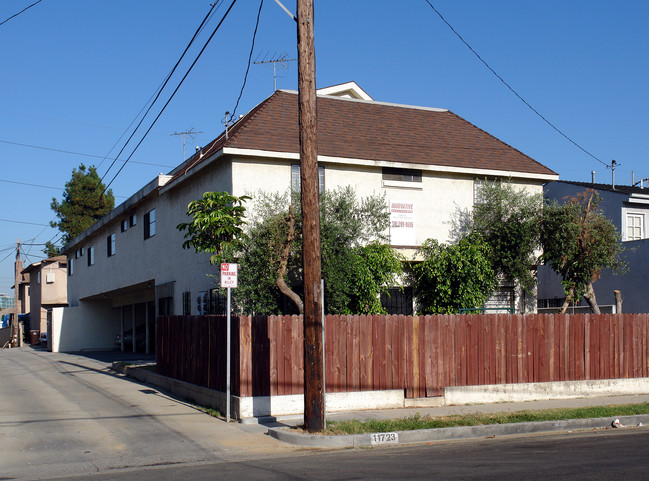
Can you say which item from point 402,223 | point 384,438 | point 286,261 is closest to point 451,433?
point 384,438

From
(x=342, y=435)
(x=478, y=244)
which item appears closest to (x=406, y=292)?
(x=478, y=244)

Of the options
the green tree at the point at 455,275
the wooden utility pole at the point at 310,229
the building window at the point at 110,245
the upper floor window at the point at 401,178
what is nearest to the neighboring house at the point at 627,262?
the green tree at the point at 455,275

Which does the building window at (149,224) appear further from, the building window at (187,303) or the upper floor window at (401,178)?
the upper floor window at (401,178)

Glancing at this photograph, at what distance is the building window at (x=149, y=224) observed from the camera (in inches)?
986

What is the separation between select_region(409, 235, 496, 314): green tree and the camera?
19.5 meters

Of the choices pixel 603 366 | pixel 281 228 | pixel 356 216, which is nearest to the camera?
pixel 603 366

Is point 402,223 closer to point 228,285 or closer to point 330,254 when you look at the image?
point 330,254

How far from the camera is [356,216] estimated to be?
62.5ft

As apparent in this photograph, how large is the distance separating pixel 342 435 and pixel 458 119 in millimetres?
16803

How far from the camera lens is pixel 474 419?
1216 centimetres

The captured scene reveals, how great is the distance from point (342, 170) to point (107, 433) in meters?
10.7

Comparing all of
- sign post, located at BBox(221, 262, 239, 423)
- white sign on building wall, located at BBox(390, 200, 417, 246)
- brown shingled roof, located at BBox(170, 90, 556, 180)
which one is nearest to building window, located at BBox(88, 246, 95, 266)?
brown shingled roof, located at BBox(170, 90, 556, 180)

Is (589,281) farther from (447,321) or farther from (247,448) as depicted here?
(247,448)

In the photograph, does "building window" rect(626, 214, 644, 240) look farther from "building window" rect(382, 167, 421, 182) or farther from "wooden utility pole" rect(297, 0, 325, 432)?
"wooden utility pole" rect(297, 0, 325, 432)
